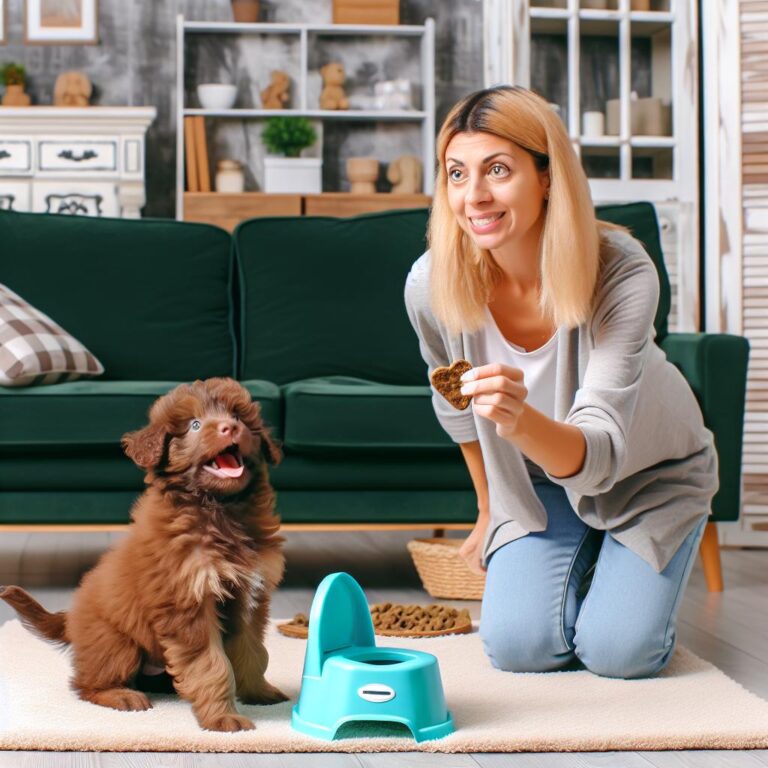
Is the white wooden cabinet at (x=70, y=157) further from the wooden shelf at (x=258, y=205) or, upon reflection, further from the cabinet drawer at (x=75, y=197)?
the wooden shelf at (x=258, y=205)

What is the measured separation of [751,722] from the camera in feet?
5.65

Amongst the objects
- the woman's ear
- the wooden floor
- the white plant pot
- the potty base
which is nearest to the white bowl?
the white plant pot

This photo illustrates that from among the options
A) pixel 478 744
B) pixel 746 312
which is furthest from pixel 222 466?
pixel 746 312

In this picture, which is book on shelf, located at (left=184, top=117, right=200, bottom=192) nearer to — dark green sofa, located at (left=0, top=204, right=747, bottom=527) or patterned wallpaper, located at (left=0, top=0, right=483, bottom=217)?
patterned wallpaper, located at (left=0, top=0, right=483, bottom=217)

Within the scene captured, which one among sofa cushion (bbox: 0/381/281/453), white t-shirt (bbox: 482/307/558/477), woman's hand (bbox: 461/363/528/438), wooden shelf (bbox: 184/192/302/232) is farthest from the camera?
wooden shelf (bbox: 184/192/302/232)

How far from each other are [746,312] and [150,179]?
3445 mm

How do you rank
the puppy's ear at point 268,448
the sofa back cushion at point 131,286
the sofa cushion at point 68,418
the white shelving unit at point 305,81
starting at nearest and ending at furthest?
the puppy's ear at point 268,448 → the sofa cushion at point 68,418 → the sofa back cushion at point 131,286 → the white shelving unit at point 305,81

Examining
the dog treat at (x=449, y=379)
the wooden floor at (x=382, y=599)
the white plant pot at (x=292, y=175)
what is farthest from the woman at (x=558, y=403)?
the white plant pot at (x=292, y=175)

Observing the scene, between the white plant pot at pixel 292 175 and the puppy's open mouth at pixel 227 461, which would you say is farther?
the white plant pot at pixel 292 175

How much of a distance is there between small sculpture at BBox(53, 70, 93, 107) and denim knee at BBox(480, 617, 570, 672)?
14.9ft

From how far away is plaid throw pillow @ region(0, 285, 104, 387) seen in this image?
2.78 m

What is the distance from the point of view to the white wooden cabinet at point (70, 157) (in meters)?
5.71

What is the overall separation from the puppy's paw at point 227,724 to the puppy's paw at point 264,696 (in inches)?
5.0

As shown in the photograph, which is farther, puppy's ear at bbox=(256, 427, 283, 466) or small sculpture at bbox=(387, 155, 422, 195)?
small sculpture at bbox=(387, 155, 422, 195)
